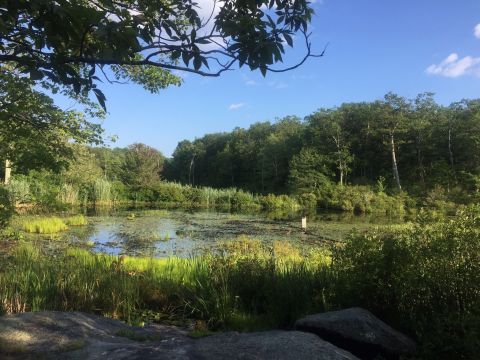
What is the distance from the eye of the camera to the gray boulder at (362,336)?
3.20m

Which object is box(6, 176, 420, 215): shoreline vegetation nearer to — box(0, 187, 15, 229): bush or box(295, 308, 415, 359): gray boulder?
box(0, 187, 15, 229): bush

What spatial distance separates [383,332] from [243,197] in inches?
1509

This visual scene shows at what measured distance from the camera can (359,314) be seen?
133 inches

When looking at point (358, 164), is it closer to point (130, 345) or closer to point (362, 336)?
point (362, 336)

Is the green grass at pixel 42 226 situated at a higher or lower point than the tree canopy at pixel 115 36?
lower

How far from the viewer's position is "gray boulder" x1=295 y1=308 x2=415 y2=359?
3.20 metres

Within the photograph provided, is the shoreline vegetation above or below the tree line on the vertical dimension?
below

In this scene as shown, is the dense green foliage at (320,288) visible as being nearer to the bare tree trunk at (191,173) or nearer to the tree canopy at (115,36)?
the tree canopy at (115,36)

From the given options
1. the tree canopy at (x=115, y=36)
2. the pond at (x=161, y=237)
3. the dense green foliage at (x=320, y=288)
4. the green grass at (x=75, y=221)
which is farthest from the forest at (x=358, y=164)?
the tree canopy at (x=115, y=36)

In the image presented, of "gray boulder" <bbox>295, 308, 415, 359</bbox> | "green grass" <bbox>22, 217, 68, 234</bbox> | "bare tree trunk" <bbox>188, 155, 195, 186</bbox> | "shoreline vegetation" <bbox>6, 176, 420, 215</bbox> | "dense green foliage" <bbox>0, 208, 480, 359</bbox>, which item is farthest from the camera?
"bare tree trunk" <bbox>188, 155, 195, 186</bbox>

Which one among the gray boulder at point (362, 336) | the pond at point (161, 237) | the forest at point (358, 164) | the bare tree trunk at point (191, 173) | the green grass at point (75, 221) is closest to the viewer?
the gray boulder at point (362, 336)

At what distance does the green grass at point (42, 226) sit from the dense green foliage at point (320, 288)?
1065 cm

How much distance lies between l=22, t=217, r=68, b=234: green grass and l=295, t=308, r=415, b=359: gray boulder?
14.5 meters

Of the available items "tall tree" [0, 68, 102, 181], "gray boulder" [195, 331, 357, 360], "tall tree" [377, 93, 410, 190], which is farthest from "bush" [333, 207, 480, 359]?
"tall tree" [377, 93, 410, 190]
